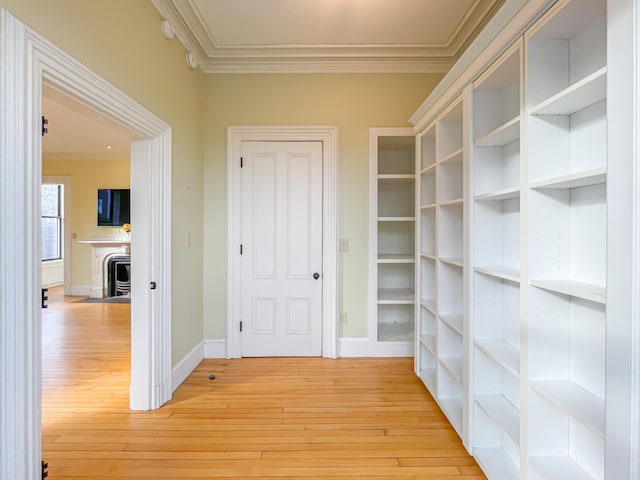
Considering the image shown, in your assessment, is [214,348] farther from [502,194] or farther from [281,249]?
[502,194]

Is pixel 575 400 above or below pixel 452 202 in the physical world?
below

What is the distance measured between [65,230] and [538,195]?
26.8 feet

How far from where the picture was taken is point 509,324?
1841 mm

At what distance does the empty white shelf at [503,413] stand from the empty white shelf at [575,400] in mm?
341

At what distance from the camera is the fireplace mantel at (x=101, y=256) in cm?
662

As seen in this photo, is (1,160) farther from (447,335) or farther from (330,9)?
(447,335)

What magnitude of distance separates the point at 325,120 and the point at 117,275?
5647 mm

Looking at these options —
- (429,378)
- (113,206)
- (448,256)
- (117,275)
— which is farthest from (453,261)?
(113,206)

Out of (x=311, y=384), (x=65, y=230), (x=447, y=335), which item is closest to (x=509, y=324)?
(x=447, y=335)

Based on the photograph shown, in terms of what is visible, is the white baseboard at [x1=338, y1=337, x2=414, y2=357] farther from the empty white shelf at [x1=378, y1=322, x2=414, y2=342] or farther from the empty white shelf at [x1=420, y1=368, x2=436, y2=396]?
the empty white shelf at [x1=420, y1=368, x2=436, y2=396]

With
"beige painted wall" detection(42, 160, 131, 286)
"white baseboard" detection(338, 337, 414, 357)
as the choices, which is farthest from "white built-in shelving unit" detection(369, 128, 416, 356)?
"beige painted wall" detection(42, 160, 131, 286)

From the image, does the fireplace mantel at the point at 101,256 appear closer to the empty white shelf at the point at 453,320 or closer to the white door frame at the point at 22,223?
the white door frame at the point at 22,223

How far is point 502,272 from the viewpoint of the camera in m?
1.62

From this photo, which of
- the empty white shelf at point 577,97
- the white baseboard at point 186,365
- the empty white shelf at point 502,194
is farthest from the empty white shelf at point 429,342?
the white baseboard at point 186,365
